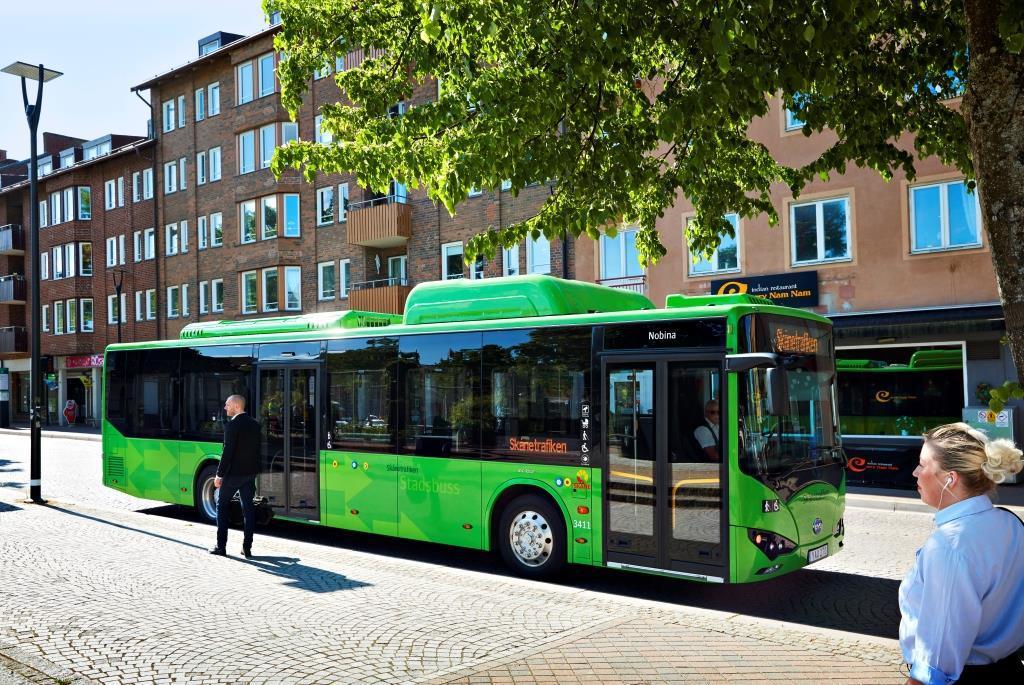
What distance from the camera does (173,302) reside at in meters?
42.1

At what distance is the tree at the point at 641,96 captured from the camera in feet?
16.7

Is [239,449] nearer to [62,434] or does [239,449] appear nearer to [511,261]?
[511,261]

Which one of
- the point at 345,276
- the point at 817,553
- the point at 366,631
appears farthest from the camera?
the point at 345,276

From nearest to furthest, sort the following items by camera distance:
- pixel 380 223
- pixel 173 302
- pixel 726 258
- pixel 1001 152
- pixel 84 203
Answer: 1. pixel 1001 152
2. pixel 726 258
3. pixel 380 223
4. pixel 173 302
5. pixel 84 203

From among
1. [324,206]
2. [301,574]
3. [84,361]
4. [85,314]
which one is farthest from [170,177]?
[301,574]

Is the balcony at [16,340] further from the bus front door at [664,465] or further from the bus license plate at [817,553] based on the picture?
the bus license plate at [817,553]

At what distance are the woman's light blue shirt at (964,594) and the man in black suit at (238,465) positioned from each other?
781cm

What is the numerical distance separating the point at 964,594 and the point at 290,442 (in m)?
9.64

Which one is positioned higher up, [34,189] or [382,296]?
[34,189]

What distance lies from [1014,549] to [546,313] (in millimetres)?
6789

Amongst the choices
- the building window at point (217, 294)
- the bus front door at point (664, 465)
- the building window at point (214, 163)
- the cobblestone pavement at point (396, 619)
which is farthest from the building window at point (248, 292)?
the bus front door at point (664, 465)

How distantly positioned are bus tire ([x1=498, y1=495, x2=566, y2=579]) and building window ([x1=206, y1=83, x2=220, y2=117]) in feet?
115

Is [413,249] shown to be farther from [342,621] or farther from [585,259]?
[342,621]

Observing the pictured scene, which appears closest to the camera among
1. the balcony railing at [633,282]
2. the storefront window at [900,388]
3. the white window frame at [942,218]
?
the white window frame at [942,218]
